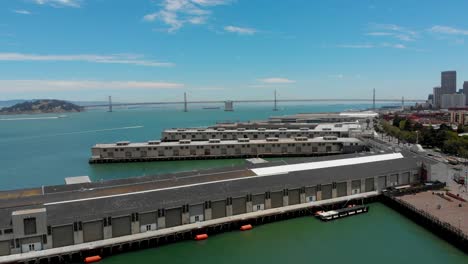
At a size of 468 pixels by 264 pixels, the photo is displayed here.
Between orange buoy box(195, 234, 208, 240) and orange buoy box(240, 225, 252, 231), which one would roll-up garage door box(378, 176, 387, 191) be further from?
orange buoy box(195, 234, 208, 240)

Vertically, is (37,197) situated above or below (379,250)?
above

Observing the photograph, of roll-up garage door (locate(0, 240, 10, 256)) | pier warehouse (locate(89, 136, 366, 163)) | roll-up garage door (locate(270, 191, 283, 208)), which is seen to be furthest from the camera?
pier warehouse (locate(89, 136, 366, 163))

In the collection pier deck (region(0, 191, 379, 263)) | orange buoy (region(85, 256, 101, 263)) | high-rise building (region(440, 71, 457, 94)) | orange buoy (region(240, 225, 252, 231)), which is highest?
high-rise building (region(440, 71, 457, 94))

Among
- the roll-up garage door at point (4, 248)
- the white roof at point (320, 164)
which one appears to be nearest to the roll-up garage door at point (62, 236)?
the roll-up garage door at point (4, 248)

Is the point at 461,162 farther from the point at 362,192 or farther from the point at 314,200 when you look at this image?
the point at 314,200

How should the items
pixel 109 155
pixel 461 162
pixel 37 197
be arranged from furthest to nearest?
pixel 109 155 < pixel 461 162 < pixel 37 197

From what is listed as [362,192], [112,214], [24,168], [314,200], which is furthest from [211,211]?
[24,168]

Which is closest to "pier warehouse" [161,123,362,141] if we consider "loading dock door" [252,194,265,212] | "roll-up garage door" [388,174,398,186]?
"roll-up garage door" [388,174,398,186]
